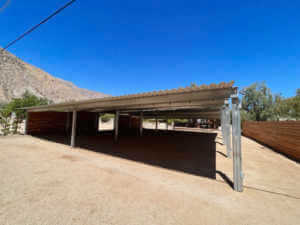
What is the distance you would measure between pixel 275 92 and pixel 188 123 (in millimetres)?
14866

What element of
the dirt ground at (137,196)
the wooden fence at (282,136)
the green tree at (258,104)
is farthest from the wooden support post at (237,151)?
the green tree at (258,104)

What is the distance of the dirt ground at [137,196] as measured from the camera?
199 centimetres

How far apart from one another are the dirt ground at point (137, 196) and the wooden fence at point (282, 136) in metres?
2.36

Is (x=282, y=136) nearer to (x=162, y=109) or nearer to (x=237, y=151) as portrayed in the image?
(x=237, y=151)

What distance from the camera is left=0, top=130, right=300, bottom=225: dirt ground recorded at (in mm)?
1993

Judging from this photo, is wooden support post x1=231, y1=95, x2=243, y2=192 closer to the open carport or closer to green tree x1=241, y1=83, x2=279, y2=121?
the open carport

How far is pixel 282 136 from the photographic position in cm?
679

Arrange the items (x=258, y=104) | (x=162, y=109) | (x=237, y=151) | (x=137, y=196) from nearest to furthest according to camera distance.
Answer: (x=137, y=196), (x=237, y=151), (x=162, y=109), (x=258, y=104)

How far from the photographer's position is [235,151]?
3029 mm

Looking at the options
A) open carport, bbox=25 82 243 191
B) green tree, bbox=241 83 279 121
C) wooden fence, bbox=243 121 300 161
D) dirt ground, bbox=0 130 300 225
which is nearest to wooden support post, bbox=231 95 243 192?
open carport, bbox=25 82 243 191

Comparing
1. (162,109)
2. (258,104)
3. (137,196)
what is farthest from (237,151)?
(258,104)

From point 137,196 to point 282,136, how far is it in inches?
318

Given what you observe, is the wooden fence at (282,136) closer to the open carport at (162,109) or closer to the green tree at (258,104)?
the open carport at (162,109)

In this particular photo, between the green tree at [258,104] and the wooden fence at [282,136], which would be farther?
the green tree at [258,104]
